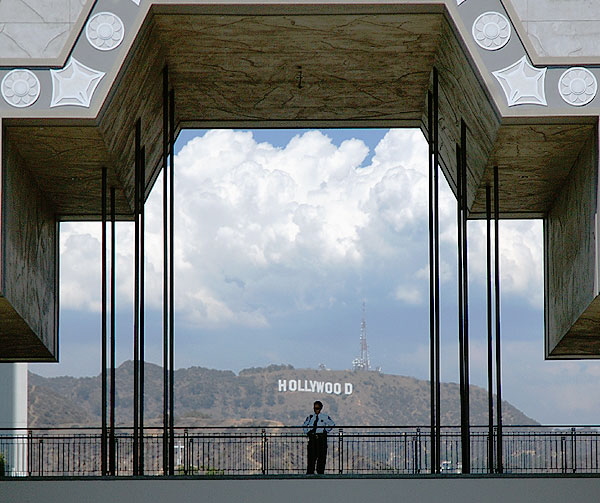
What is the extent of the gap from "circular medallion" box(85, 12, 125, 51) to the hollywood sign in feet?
105

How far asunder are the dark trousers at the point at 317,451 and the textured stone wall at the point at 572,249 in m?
4.45

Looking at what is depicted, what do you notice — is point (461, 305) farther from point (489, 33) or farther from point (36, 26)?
point (36, 26)

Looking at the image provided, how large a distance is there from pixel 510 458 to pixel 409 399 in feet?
77.5

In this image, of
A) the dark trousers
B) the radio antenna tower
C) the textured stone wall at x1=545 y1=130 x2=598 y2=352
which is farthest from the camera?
the radio antenna tower

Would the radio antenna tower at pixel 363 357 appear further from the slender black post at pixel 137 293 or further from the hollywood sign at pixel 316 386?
the slender black post at pixel 137 293

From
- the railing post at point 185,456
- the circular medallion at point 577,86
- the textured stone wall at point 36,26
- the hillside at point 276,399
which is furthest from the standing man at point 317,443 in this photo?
the hillside at point 276,399

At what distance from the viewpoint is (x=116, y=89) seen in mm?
17188

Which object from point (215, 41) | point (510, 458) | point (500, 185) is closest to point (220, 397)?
point (510, 458)

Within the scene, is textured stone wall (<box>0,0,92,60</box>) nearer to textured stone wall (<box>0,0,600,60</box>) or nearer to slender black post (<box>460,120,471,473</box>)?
textured stone wall (<box>0,0,600,60</box>)

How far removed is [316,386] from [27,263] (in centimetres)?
2848

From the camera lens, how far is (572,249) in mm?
20828

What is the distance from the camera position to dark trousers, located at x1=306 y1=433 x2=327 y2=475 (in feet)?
64.4

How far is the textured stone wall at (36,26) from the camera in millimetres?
17094

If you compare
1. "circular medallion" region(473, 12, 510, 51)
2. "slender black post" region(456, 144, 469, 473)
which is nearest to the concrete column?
"slender black post" region(456, 144, 469, 473)
